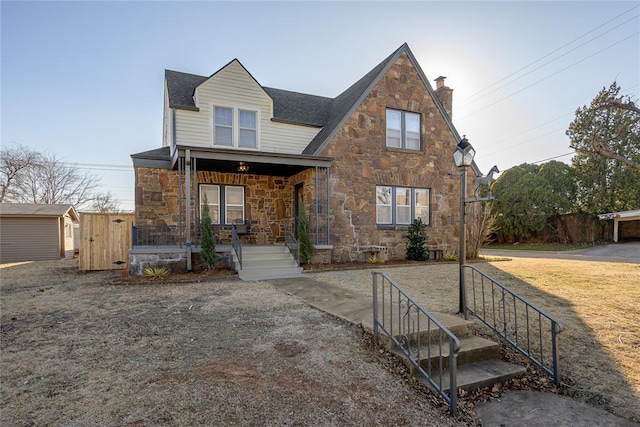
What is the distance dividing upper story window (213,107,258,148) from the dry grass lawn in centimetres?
577

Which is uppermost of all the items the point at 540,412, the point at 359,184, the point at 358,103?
the point at 358,103

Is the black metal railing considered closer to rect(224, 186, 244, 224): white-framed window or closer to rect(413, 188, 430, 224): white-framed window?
rect(224, 186, 244, 224): white-framed window

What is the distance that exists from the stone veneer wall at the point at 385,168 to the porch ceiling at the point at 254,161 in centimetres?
104

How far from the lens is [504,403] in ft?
9.68

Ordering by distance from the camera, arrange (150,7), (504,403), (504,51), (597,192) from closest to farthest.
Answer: (504,403) → (150,7) → (504,51) → (597,192)

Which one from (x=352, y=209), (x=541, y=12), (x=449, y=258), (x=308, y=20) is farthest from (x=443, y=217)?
(x=308, y=20)

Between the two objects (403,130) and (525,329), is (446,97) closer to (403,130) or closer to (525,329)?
(403,130)

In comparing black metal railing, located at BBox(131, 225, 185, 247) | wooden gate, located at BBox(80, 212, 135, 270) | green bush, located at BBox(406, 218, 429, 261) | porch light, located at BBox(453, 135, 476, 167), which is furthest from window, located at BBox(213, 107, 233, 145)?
porch light, located at BBox(453, 135, 476, 167)

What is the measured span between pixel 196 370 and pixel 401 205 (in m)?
10.2

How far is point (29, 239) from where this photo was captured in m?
16.8

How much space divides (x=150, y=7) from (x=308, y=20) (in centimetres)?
458

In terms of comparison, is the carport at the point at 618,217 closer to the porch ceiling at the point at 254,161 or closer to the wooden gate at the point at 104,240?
the porch ceiling at the point at 254,161

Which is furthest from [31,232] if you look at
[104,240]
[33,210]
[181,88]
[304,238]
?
[304,238]

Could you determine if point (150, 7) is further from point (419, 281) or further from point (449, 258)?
point (449, 258)
